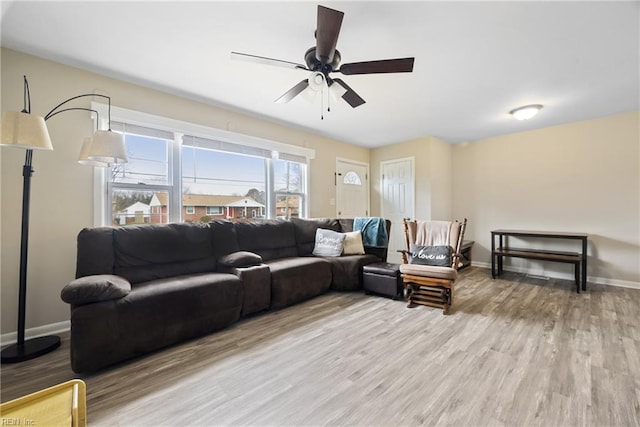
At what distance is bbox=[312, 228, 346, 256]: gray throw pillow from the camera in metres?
3.68

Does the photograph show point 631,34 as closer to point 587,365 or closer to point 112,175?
point 587,365

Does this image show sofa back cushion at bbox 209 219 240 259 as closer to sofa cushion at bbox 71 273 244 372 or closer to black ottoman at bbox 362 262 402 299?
sofa cushion at bbox 71 273 244 372

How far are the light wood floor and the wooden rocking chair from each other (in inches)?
11.3

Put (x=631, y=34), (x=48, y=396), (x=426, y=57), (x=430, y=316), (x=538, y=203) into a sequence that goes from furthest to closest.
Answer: (x=538, y=203) → (x=430, y=316) → (x=426, y=57) → (x=631, y=34) → (x=48, y=396)

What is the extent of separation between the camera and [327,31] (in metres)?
1.64

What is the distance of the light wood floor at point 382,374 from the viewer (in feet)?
4.56

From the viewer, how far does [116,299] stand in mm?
1864

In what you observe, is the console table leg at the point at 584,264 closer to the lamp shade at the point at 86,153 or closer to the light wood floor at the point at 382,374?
the light wood floor at the point at 382,374

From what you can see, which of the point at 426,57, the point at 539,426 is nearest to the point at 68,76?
the point at 426,57

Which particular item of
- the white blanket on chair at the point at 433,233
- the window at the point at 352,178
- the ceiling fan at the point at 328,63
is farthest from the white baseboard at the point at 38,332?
the window at the point at 352,178

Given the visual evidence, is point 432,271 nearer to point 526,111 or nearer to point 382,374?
point 382,374

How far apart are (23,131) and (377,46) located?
2.74 meters

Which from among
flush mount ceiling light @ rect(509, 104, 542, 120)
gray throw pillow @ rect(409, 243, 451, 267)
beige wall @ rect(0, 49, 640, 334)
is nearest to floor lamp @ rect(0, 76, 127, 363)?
beige wall @ rect(0, 49, 640, 334)

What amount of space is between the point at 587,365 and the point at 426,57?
270 cm
